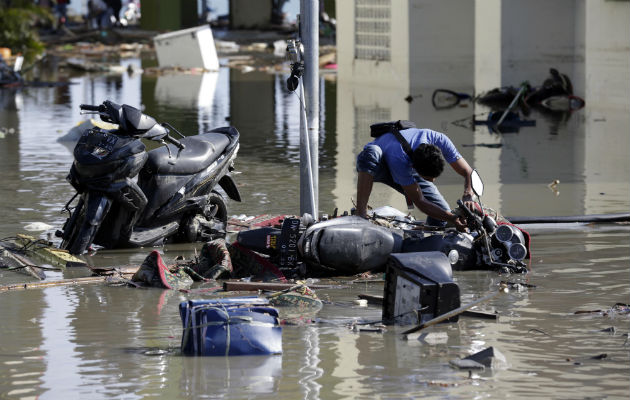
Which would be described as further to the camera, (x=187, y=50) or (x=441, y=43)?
(x=187, y=50)

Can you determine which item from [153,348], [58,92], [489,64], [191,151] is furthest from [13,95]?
[153,348]

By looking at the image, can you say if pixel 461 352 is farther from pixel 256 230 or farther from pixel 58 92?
pixel 58 92

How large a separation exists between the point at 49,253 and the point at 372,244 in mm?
2389

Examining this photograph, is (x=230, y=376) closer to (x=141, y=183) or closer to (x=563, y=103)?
(x=141, y=183)

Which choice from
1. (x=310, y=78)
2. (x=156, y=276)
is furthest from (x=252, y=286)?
(x=310, y=78)

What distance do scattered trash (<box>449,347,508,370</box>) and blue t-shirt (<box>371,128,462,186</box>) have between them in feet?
9.29

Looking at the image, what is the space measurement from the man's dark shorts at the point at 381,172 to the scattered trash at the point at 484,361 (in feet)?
9.48

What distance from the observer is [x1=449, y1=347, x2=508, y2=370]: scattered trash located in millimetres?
5574

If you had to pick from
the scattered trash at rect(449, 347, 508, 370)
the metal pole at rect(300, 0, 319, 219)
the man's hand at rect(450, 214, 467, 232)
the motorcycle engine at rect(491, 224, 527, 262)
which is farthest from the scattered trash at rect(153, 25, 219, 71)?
the scattered trash at rect(449, 347, 508, 370)

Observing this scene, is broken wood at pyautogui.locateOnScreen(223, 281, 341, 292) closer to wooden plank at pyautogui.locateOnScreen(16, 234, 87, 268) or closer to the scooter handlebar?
wooden plank at pyautogui.locateOnScreen(16, 234, 87, 268)

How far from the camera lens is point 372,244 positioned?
778 cm

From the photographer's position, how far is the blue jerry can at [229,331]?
5.85m

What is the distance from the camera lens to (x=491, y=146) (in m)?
15.9

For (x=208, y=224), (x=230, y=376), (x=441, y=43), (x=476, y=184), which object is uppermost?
(x=441, y=43)
